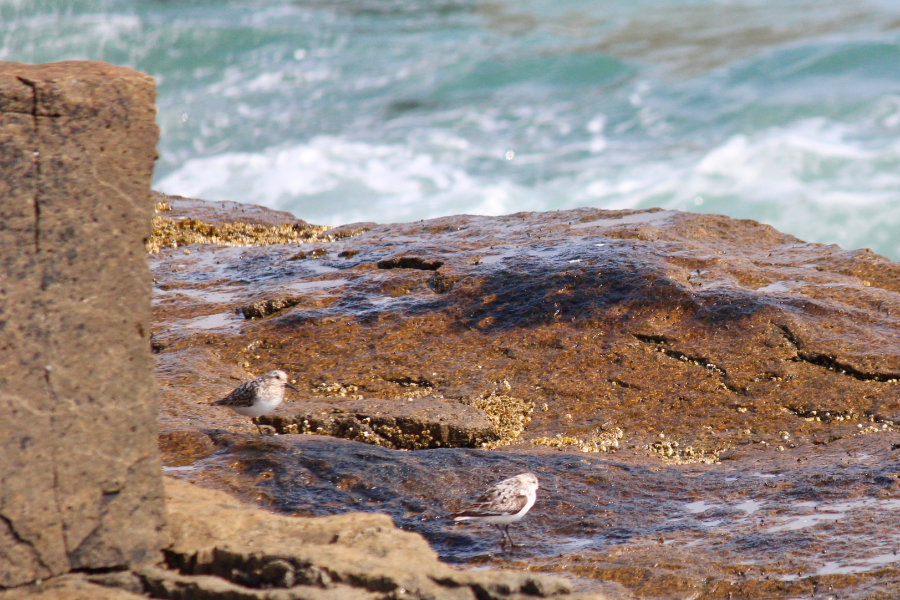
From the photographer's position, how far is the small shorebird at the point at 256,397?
8.18 m

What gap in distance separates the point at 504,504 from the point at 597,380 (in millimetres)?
3142

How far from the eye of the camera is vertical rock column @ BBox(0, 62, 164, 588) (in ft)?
15.9

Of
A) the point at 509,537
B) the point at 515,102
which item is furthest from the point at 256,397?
the point at 515,102

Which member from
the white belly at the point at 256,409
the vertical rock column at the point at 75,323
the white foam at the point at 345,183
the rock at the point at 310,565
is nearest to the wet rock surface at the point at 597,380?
the white belly at the point at 256,409

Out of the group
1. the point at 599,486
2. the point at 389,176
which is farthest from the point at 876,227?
the point at 599,486

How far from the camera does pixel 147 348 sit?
17.1 ft

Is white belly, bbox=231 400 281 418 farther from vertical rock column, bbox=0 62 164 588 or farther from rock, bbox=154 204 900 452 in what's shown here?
vertical rock column, bbox=0 62 164 588

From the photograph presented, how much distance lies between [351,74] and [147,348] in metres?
34.1

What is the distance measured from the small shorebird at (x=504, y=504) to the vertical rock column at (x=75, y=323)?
7.18ft

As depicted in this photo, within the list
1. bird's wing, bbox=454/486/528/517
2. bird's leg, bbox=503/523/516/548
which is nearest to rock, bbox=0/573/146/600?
bird's wing, bbox=454/486/528/517

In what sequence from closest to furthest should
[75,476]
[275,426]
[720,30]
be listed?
[75,476]
[275,426]
[720,30]

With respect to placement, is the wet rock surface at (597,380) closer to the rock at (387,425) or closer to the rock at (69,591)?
the rock at (387,425)

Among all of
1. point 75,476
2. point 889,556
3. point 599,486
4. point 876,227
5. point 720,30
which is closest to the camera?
point 75,476

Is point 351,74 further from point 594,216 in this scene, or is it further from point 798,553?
point 798,553
